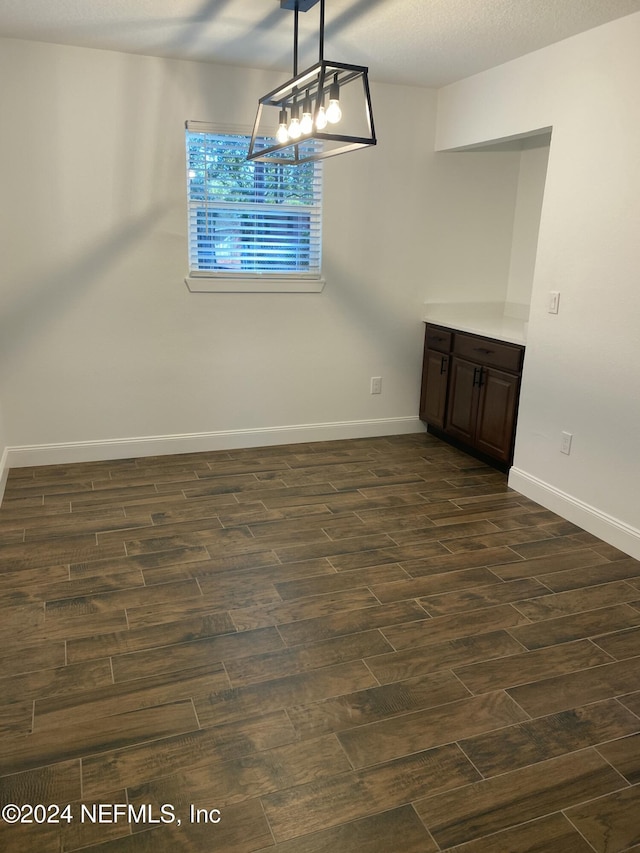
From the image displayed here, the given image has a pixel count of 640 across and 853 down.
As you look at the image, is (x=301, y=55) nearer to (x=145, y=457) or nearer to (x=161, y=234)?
(x=161, y=234)

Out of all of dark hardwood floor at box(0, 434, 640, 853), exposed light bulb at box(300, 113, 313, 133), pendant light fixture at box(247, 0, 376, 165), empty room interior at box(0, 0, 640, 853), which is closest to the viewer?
dark hardwood floor at box(0, 434, 640, 853)

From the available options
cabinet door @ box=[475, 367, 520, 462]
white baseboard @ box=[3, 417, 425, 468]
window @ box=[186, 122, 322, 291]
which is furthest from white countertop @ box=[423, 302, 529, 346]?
window @ box=[186, 122, 322, 291]

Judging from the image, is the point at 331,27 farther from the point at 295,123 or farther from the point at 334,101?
the point at 334,101

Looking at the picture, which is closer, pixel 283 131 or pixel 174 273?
pixel 283 131

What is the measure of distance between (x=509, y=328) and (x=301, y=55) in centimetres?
206

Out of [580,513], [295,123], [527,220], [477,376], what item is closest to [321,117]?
[295,123]

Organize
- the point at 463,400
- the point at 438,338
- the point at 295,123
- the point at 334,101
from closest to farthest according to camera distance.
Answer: the point at 334,101 → the point at 295,123 → the point at 463,400 → the point at 438,338

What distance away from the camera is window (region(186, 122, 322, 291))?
4152 mm

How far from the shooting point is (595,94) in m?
3.19

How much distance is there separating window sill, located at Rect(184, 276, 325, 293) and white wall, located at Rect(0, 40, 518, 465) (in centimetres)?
6

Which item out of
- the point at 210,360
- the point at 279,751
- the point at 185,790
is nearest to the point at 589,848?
the point at 279,751

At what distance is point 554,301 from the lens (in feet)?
11.6

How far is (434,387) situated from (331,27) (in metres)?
2.46

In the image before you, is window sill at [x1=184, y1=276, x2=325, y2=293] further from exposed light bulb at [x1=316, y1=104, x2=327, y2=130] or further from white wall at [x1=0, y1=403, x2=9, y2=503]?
exposed light bulb at [x1=316, y1=104, x2=327, y2=130]
